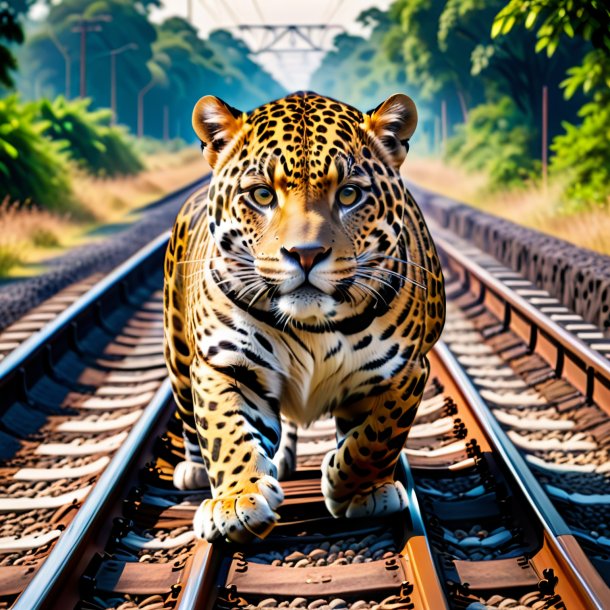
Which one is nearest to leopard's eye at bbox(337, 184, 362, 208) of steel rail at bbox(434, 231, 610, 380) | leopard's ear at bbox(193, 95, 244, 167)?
leopard's ear at bbox(193, 95, 244, 167)

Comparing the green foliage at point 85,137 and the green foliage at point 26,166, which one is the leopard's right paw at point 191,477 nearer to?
the green foliage at point 26,166

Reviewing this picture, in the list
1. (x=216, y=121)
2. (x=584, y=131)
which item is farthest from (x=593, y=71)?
(x=216, y=121)

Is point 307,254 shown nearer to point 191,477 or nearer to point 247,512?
point 247,512

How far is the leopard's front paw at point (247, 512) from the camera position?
3.53 m

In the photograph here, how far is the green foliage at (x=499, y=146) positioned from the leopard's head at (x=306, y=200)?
18.0 metres

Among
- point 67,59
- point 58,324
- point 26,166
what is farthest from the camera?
point 67,59

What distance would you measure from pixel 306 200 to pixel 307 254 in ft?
0.66

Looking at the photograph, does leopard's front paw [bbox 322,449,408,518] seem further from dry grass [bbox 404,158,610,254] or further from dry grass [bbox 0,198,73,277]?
dry grass [bbox 0,198,73,277]

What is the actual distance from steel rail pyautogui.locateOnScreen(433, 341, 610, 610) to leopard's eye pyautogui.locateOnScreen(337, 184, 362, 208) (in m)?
1.38

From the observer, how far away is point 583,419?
5.95 meters

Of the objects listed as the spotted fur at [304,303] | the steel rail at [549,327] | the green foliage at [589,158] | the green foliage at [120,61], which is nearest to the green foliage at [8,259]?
the steel rail at [549,327]

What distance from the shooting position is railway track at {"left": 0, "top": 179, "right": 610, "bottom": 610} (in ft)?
11.9

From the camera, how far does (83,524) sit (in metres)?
4.05

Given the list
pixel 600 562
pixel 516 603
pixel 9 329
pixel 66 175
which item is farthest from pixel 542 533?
pixel 66 175
